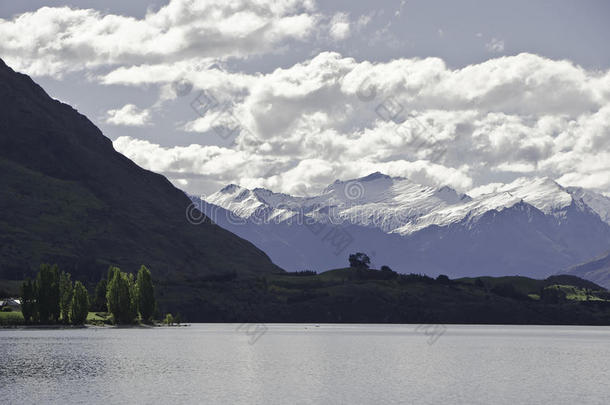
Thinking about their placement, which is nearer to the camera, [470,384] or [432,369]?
[470,384]

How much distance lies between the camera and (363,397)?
103 metres

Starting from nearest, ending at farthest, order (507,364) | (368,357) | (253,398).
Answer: (253,398) → (507,364) → (368,357)

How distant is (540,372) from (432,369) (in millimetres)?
20219

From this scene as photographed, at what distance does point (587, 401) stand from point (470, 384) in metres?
22.0

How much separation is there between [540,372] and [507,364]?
1983 cm

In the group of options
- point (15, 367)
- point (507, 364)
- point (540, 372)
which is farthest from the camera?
point (507, 364)

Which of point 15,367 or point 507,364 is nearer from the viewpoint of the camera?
point 15,367

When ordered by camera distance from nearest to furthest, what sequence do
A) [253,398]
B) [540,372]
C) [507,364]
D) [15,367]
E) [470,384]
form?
[253,398] < [470,384] < [15,367] < [540,372] < [507,364]

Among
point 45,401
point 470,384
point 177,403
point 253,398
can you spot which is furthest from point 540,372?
point 45,401

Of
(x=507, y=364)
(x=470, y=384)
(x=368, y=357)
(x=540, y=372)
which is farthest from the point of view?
(x=368, y=357)

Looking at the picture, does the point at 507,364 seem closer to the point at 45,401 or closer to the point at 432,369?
the point at 432,369

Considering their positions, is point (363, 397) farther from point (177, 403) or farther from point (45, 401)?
point (45, 401)

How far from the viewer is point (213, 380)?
4793 inches

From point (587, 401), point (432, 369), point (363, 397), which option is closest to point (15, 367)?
point (363, 397)
